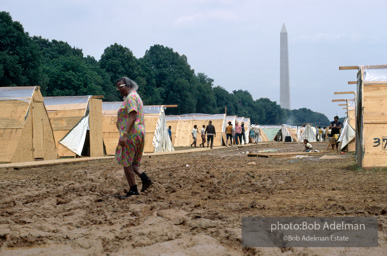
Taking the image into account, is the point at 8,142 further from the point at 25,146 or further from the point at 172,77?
the point at 172,77

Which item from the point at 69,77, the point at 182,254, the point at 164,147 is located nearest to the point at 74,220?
the point at 182,254

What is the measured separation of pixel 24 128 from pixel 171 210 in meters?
13.3

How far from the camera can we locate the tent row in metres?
17.9

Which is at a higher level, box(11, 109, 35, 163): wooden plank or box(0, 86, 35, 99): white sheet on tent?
box(0, 86, 35, 99): white sheet on tent

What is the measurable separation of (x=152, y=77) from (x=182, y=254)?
84414 mm

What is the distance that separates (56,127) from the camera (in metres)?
22.3

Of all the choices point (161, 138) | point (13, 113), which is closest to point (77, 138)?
point (13, 113)

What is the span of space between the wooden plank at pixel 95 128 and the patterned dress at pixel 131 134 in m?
14.1

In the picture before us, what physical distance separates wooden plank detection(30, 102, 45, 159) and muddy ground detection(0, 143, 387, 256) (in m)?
8.58

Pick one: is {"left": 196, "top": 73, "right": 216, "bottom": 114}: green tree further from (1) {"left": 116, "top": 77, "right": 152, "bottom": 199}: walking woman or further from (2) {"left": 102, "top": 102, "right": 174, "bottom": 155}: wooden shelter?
(1) {"left": 116, "top": 77, "right": 152, "bottom": 199}: walking woman

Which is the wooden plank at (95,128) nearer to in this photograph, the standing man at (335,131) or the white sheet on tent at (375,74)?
the standing man at (335,131)

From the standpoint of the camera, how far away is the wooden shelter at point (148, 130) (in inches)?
979

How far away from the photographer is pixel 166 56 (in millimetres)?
97125

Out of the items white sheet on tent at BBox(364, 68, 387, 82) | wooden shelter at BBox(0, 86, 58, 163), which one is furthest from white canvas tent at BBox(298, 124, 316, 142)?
white sheet on tent at BBox(364, 68, 387, 82)
